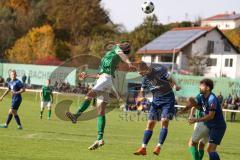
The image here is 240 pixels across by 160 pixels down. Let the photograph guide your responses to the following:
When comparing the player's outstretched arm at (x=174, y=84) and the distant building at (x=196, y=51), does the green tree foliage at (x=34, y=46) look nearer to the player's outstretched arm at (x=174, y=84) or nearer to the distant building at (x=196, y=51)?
the distant building at (x=196, y=51)

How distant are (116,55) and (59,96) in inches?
1280

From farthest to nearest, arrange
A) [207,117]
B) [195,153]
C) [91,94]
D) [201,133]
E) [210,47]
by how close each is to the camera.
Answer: [210,47] < [91,94] < [195,153] < [201,133] < [207,117]

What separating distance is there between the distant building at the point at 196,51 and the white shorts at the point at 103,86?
65.9 m

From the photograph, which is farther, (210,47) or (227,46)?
(227,46)

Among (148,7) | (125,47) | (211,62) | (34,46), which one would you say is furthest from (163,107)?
(211,62)

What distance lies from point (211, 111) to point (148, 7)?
32.4 feet

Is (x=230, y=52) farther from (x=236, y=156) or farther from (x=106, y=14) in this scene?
(x=236, y=156)

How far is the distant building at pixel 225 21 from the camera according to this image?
16425cm

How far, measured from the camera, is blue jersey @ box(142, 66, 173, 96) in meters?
16.0

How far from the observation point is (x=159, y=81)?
16.1m

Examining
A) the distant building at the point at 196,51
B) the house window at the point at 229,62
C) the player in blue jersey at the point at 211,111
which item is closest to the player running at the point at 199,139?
the player in blue jersey at the point at 211,111

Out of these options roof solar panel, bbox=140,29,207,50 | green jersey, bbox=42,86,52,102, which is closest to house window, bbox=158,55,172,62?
roof solar panel, bbox=140,29,207,50

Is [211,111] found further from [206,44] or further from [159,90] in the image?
[206,44]

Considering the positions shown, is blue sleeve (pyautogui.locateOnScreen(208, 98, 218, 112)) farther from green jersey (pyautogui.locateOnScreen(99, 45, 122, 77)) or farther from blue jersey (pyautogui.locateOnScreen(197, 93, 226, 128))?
green jersey (pyautogui.locateOnScreen(99, 45, 122, 77))
